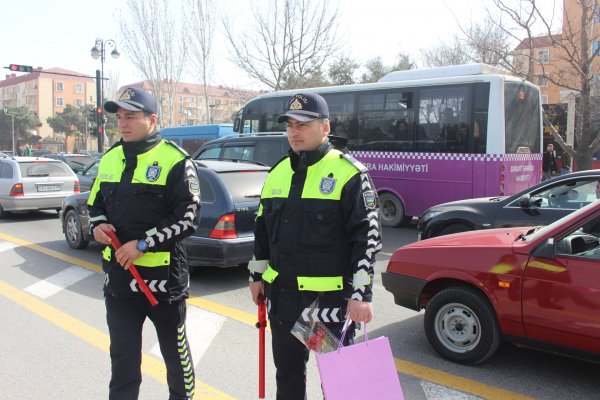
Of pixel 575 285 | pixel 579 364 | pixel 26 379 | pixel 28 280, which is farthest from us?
pixel 28 280

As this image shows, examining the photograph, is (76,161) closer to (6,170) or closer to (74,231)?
(6,170)

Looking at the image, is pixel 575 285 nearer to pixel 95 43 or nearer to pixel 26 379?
pixel 26 379

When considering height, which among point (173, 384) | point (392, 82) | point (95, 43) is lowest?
point (173, 384)

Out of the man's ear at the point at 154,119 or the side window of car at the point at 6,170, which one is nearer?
the man's ear at the point at 154,119

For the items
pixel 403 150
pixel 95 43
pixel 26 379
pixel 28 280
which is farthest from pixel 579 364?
pixel 95 43

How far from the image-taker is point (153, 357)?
4137 millimetres

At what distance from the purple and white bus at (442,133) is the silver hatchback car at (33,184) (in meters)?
6.59

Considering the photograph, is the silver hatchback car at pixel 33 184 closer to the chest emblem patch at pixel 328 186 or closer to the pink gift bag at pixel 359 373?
the chest emblem patch at pixel 328 186

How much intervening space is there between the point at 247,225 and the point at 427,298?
2.62m

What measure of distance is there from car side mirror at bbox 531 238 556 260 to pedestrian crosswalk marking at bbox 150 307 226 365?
264 cm

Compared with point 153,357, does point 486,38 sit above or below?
above

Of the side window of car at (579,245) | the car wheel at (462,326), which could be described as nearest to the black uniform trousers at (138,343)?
the car wheel at (462,326)

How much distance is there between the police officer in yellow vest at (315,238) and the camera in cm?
231

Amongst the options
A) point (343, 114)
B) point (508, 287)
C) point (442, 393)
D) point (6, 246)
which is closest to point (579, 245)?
point (508, 287)
